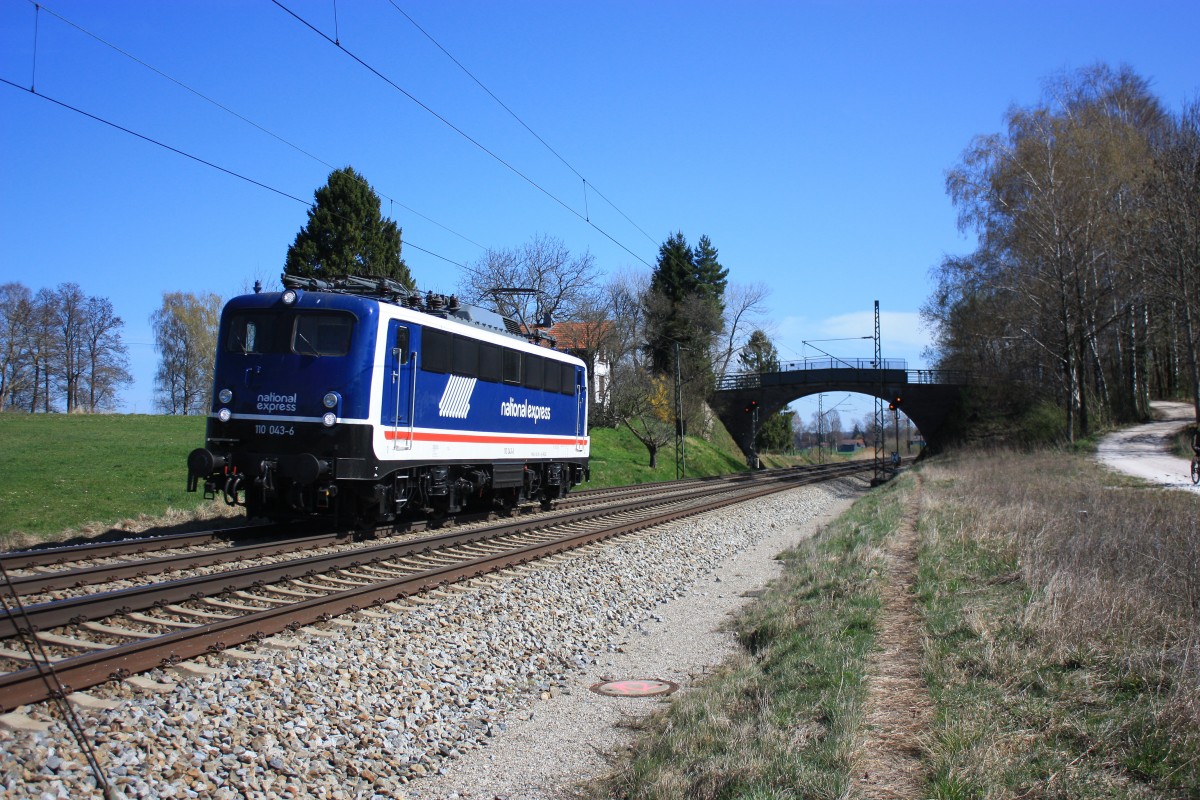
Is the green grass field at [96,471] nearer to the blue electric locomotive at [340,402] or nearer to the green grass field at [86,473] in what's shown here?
the green grass field at [86,473]

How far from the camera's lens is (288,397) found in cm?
1240

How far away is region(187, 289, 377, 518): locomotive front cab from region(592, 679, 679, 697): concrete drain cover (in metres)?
6.09

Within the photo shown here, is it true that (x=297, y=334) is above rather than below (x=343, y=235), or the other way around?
below

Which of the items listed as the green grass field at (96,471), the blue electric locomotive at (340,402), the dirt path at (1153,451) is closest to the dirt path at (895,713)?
the blue electric locomotive at (340,402)

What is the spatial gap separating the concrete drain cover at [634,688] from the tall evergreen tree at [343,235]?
30563 millimetres

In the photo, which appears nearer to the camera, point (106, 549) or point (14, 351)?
point (106, 549)

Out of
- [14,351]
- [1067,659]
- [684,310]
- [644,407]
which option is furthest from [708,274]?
[1067,659]

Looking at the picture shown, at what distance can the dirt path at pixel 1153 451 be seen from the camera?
937 inches

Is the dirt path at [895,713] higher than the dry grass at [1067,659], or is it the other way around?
the dry grass at [1067,659]

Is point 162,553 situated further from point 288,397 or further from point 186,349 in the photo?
point 186,349

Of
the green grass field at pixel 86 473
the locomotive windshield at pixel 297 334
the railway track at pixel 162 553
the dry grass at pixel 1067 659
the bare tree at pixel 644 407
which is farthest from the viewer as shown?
the bare tree at pixel 644 407

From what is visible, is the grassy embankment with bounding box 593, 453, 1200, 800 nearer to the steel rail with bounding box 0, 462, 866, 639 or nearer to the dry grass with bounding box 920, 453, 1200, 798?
the dry grass with bounding box 920, 453, 1200, 798

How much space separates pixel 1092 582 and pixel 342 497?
9859mm

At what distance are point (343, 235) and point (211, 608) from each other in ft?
99.1
